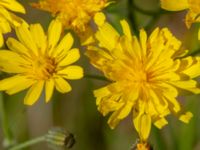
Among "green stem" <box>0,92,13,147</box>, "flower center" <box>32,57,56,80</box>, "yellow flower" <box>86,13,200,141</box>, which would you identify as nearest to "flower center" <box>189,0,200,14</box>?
"yellow flower" <box>86,13,200,141</box>

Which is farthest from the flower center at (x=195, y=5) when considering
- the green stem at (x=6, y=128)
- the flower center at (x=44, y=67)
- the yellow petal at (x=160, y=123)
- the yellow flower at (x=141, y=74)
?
the green stem at (x=6, y=128)

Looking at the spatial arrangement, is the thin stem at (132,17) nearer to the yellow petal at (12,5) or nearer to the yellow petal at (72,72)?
A: the yellow petal at (72,72)

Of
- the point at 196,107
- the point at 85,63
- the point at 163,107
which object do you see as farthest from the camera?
the point at 85,63

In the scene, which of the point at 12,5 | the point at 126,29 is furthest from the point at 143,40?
the point at 12,5

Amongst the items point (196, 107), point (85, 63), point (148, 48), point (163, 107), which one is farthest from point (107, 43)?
point (85, 63)

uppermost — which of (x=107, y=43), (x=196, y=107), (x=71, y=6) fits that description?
(x=71, y=6)

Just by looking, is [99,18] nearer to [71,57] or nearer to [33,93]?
[71,57]

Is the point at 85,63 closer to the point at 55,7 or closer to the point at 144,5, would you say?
the point at 144,5

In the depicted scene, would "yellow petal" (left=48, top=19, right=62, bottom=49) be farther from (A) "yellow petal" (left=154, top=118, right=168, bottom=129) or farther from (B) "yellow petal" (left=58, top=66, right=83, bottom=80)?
(A) "yellow petal" (left=154, top=118, right=168, bottom=129)
